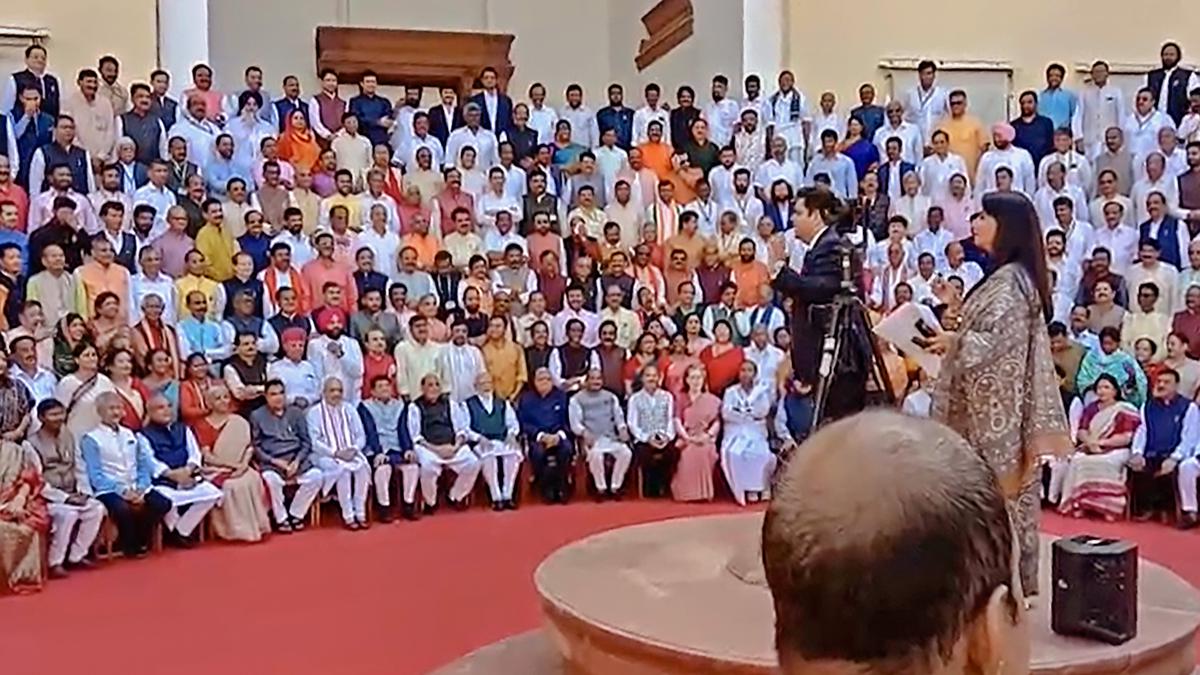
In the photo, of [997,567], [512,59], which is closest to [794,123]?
[512,59]

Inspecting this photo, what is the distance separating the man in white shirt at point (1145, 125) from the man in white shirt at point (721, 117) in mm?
3485

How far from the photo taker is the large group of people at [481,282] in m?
8.26

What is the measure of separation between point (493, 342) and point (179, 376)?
224 centimetres

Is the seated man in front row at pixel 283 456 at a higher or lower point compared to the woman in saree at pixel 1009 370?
lower

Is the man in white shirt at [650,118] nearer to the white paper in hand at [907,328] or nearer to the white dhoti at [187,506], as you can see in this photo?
the white dhoti at [187,506]

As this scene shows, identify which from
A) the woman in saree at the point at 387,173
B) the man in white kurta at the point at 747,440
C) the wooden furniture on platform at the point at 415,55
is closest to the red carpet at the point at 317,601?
the man in white kurta at the point at 747,440

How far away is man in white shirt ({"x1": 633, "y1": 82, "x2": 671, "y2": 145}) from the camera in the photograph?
41.7 feet

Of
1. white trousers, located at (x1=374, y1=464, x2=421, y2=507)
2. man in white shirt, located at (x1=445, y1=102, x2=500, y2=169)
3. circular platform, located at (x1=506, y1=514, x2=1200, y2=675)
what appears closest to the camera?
circular platform, located at (x1=506, y1=514, x2=1200, y2=675)

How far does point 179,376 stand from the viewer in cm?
873

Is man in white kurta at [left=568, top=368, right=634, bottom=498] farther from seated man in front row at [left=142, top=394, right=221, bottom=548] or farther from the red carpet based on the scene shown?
seated man in front row at [left=142, top=394, right=221, bottom=548]

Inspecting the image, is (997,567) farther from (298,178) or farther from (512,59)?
(512,59)

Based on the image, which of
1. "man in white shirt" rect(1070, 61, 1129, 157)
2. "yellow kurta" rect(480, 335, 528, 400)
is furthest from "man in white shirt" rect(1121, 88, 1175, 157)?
"yellow kurta" rect(480, 335, 528, 400)

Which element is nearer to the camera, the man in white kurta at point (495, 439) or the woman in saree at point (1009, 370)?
the woman in saree at point (1009, 370)

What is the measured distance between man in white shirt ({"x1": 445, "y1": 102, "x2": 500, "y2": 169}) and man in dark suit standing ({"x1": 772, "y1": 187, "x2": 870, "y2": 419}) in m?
7.69
